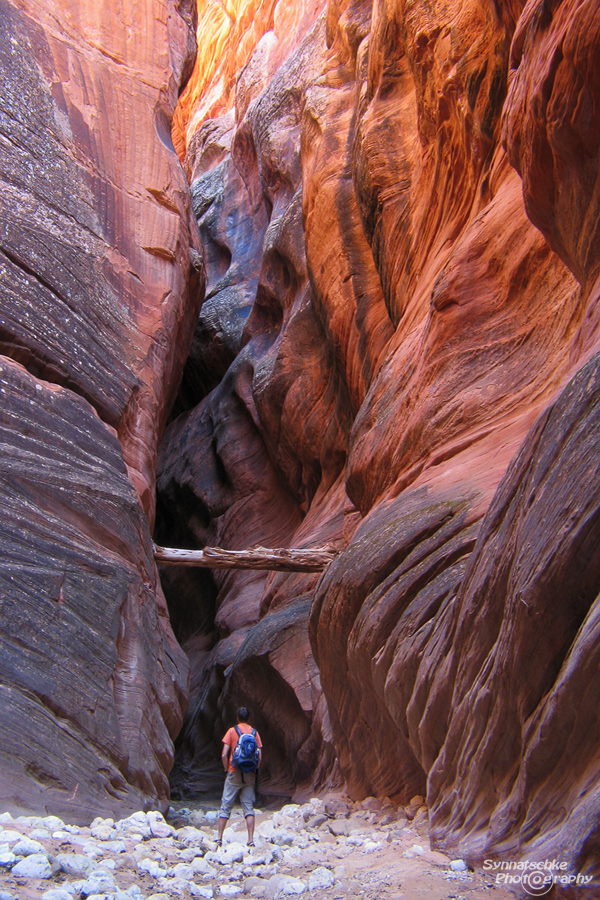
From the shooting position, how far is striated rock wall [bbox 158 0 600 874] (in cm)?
342

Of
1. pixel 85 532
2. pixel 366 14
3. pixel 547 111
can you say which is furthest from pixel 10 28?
pixel 547 111

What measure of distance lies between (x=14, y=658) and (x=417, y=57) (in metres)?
9.48

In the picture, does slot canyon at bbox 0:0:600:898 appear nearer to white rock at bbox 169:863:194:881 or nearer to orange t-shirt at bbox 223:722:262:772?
orange t-shirt at bbox 223:722:262:772

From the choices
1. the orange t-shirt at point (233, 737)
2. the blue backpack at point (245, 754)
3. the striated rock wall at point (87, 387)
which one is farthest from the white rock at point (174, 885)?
the striated rock wall at point (87, 387)

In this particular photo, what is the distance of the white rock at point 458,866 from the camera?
135 inches

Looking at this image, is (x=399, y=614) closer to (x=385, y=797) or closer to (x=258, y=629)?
(x=385, y=797)

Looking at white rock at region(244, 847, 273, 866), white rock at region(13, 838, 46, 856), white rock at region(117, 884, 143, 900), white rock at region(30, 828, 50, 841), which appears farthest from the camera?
white rock at region(244, 847, 273, 866)

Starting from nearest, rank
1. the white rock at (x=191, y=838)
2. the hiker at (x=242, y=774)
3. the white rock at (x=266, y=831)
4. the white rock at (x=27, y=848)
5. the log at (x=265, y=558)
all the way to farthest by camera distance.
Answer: the white rock at (x=27, y=848) < the white rock at (x=191, y=838) < the white rock at (x=266, y=831) < the hiker at (x=242, y=774) < the log at (x=265, y=558)

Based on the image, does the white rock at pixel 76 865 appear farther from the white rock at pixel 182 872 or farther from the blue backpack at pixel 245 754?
the blue backpack at pixel 245 754

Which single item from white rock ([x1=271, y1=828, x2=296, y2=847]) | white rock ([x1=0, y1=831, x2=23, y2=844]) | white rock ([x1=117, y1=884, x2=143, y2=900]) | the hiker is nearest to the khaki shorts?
the hiker

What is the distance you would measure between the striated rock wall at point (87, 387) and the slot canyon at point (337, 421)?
0.18ft

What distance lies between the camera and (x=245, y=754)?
240 inches

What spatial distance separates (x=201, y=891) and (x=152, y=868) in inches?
17.6

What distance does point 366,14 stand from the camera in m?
13.5
